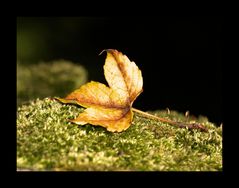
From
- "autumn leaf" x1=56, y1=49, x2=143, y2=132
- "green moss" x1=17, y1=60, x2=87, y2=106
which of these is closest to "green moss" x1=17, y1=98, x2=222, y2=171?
"autumn leaf" x1=56, y1=49, x2=143, y2=132

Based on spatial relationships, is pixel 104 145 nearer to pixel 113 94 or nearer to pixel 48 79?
pixel 113 94

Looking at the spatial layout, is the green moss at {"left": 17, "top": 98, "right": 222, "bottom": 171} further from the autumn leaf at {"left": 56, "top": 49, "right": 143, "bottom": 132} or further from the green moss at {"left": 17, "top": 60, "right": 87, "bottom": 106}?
the green moss at {"left": 17, "top": 60, "right": 87, "bottom": 106}

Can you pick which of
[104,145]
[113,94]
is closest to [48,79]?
[113,94]

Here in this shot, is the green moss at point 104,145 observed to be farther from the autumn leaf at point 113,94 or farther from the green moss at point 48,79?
the green moss at point 48,79

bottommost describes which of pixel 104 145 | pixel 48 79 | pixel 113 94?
pixel 104 145

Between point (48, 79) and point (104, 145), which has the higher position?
point (48, 79)

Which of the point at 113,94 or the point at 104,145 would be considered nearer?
the point at 104,145

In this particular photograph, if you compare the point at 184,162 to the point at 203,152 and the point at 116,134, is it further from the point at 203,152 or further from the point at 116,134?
the point at 116,134
